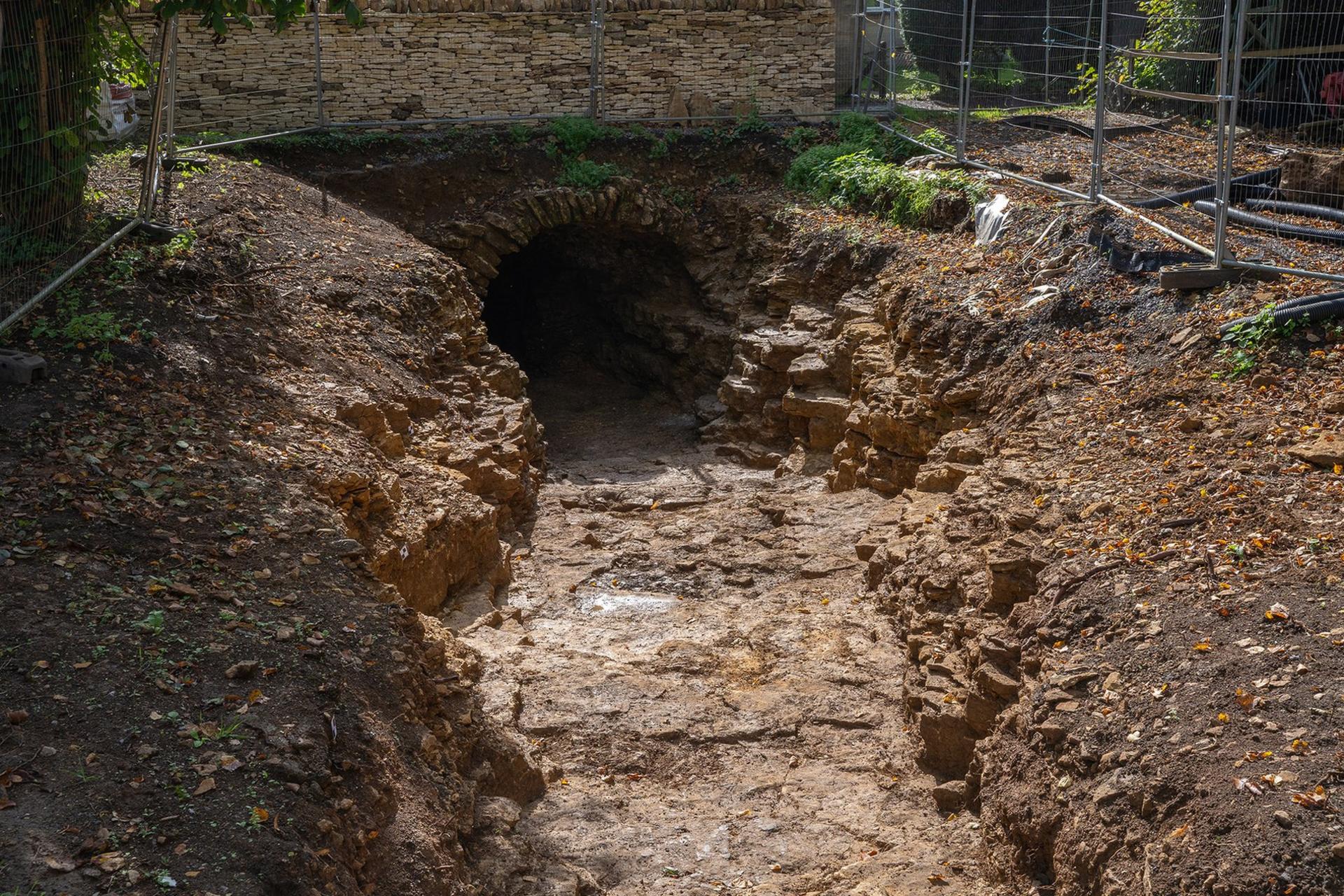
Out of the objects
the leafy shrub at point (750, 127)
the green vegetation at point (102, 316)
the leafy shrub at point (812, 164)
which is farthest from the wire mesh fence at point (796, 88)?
the leafy shrub at point (812, 164)

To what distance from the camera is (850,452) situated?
35.4 ft

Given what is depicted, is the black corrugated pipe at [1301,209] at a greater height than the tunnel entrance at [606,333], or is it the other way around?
the black corrugated pipe at [1301,209]

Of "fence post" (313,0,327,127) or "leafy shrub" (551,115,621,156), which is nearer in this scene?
"fence post" (313,0,327,127)

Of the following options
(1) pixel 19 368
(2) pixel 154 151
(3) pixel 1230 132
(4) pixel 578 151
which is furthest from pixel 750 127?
(1) pixel 19 368

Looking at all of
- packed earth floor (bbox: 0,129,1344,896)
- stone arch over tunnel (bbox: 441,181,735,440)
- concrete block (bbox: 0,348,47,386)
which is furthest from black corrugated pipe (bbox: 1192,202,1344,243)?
concrete block (bbox: 0,348,47,386)

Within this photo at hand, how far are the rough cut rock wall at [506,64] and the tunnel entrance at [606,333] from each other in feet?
6.46

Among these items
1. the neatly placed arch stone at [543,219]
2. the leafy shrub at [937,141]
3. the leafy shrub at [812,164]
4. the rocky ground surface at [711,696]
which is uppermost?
the leafy shrub at [937,141]

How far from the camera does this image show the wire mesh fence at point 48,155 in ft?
24.4

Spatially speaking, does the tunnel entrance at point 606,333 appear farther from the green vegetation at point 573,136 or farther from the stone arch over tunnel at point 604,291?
the green vegetation at point 573,136

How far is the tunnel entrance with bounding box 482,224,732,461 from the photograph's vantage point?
14.0 meters

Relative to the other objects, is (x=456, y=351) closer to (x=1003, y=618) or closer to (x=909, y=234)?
(x=909, y=234)

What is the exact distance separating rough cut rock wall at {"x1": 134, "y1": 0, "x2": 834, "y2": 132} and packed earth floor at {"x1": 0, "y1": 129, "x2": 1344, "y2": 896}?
2.49 meters

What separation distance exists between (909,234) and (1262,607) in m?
7.20

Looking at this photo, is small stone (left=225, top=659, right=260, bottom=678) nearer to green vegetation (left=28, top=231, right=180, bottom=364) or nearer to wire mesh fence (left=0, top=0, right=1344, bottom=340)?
green vegetation (left=28, top=231, right=180, bottom=364)
